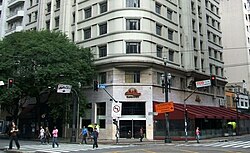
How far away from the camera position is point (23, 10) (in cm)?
5847

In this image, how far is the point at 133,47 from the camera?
1545 inches

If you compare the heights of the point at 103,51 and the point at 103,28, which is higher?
the point at 103,28

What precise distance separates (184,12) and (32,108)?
2753cm

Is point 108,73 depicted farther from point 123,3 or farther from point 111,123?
point 123,3

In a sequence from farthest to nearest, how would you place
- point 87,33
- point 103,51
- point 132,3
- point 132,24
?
1. point 87,33
2. point 103,51
3. point 132,3
4. point 132,24

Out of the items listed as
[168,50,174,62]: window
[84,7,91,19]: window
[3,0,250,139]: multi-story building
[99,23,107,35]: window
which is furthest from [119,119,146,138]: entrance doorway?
[84,7,91,19]: window

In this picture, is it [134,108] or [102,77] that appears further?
[102,77]

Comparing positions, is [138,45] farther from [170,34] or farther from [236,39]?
[236,39]

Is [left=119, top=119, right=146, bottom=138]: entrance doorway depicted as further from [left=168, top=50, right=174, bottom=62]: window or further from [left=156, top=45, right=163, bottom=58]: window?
[left=168, top=50, right=174, bottom=62]: window

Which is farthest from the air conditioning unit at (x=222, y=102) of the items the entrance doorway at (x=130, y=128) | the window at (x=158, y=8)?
the entrance doorway at (x=130, y=128)

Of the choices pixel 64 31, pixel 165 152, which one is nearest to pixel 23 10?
pixel 64 31

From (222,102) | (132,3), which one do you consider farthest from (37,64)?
(222,102)

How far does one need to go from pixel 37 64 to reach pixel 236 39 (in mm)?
53964

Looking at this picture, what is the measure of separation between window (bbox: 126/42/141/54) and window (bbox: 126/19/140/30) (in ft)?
6.58
